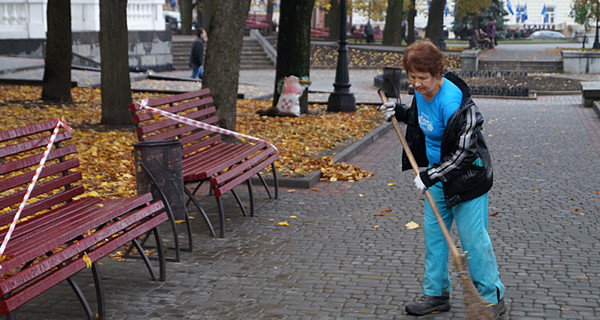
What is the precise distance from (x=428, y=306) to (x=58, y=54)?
39.3 feet

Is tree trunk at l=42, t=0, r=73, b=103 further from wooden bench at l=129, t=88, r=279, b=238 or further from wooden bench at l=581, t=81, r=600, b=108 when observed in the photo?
wooden bench at l=581, t=81, r=600, b=108

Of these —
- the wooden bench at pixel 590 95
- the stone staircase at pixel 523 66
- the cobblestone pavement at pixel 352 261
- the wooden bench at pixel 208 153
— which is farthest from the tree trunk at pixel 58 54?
the stone staircase at pixel 523 66

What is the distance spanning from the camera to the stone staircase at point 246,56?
107ft

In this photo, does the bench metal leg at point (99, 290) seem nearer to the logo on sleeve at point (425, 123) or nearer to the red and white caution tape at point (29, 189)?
the red and white caution tape at point (29, 189)

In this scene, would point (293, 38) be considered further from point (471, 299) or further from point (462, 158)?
point (471, 299)

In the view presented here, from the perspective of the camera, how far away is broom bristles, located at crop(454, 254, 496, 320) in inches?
170

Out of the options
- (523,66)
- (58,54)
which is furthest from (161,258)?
(523,66)

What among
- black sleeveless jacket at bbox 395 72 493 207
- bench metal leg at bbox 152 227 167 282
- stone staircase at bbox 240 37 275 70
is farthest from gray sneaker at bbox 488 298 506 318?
stone staircase at bbox 240 37 275 70

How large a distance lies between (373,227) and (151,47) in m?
23.7

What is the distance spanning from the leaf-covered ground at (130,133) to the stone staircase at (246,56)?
1462 cm

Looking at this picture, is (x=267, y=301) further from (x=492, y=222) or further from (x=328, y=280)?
(x=492, y=222)

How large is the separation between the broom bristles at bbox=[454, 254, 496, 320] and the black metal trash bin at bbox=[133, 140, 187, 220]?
258cm

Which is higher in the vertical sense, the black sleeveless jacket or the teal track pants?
the black sleeveless jacket

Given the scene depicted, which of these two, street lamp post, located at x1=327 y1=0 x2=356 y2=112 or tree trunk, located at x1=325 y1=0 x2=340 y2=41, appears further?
tree trunk, located at x1=325 y1=0 x2=340 y2=41
